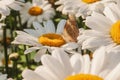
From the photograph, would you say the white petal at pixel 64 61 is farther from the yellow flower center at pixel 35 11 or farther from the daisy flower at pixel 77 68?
the yellow flower center at pixel 35 11

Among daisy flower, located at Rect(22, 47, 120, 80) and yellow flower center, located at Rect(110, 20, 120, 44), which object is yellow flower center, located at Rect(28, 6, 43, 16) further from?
daisy flower, located at Rect(22, 47, 120, 80)

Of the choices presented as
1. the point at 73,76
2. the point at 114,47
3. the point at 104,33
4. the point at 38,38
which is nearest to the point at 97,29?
the point at 104,33

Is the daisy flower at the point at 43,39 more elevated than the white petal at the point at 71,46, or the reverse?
the white petal at the point at 71,46

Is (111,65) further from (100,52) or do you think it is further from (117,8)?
(117,8)

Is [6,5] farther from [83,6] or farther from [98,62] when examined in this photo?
[98,62]

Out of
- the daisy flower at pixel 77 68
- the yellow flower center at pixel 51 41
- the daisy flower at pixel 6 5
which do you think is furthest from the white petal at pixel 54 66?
the daisy flower at pixel 6 5

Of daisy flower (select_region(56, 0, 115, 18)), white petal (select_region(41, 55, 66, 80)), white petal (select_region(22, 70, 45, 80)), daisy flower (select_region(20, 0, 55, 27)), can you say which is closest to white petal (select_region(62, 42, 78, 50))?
daisy flower (select_region(56, 0, 115, 18))
